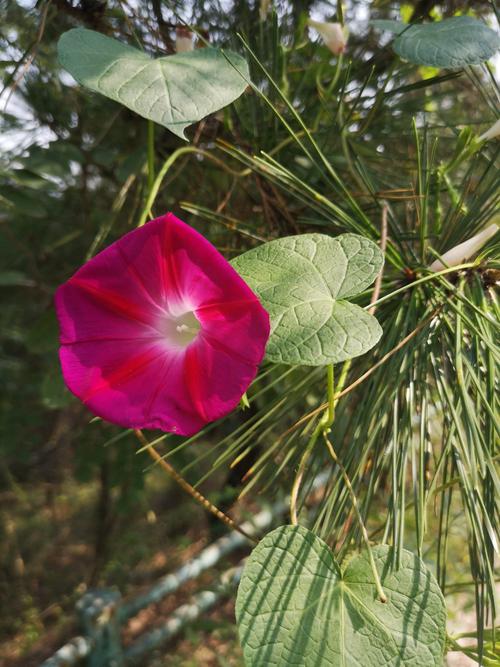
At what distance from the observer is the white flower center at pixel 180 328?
0.49 metres

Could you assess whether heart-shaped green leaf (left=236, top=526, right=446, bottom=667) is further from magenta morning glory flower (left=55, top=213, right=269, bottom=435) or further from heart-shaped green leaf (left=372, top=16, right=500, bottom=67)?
heart-shaped green leaf (left=372, top=16, right=500, bottom=67)

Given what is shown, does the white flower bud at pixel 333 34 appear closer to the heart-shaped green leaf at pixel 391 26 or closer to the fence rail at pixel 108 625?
the heart-shaped green leaf at pixel 391 26

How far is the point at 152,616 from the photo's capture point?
184 centimetres

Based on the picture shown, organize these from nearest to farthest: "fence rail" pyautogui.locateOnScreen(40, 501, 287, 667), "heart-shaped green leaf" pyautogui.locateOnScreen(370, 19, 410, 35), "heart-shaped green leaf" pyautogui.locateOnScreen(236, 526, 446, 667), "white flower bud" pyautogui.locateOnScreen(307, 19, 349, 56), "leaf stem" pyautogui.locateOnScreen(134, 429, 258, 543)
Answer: "heart-shaped green leaf" pyautogui.locateOnScreen(236, 526, 446, 667) < "leaf stem" pyautogui.locateOnScreen(134, 429, 258, 543) < "heart-shaped green leaf" pyautogui.locateOnScreen(370, 19, 410, 35) < "white flower bud" pyautogui.locateOnScreen(307, 19, 349, 56) < "fence rail" pyautogui.locateOnScreen(40, 501, 287, 667)

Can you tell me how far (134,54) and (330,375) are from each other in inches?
12.1

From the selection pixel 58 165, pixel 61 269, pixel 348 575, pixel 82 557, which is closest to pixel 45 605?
→ pixel 82 557

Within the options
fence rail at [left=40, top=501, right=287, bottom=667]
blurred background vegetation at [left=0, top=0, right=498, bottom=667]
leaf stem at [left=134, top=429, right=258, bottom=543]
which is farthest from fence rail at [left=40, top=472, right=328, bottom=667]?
leaf stem at [left=134, top=429, right=258, bottom=543]

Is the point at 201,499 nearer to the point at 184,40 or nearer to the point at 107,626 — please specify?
the point at 184,40

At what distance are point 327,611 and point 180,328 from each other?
0.23 metres

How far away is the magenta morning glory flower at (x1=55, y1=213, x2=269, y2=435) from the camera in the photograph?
1.42 ft

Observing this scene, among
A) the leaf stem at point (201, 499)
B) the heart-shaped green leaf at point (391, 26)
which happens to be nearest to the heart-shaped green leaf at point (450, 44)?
the heart-shaped green leaf at point (391, 26)

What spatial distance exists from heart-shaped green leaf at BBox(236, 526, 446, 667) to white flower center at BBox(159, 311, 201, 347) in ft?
0.54

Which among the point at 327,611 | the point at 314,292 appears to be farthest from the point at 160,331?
the point at 327,611

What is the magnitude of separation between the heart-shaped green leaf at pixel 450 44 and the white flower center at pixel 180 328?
30 cm
